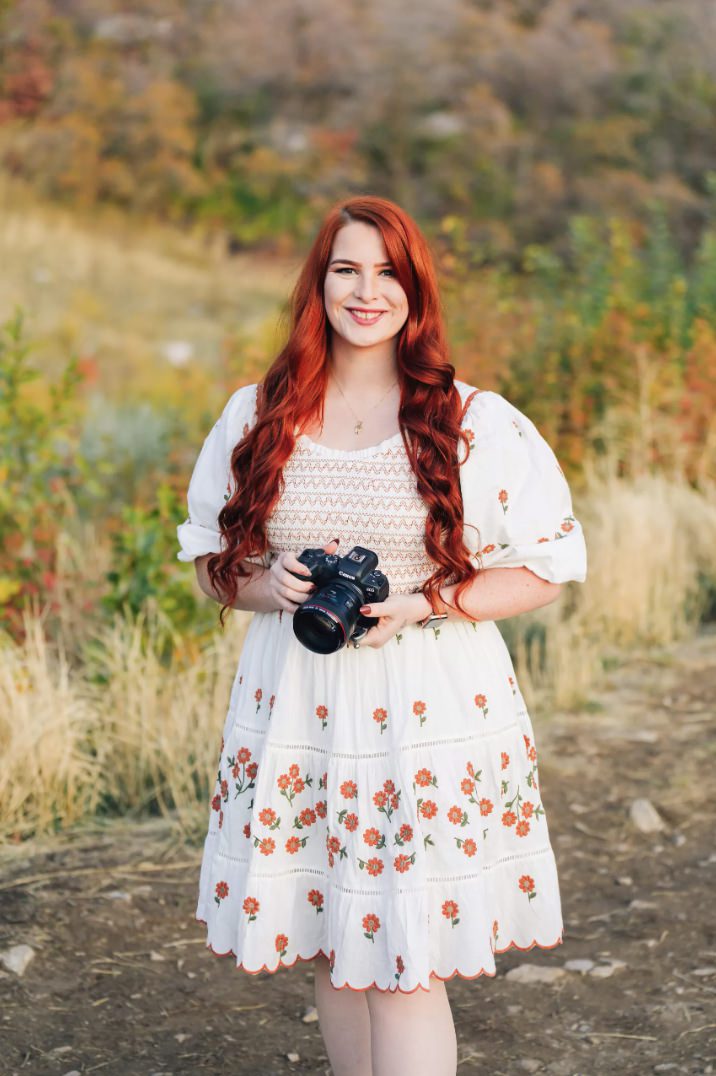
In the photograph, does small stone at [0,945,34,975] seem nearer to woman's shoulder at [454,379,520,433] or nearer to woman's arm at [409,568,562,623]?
woman's arm at [409,568,562,623]

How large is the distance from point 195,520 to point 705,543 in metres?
4.16

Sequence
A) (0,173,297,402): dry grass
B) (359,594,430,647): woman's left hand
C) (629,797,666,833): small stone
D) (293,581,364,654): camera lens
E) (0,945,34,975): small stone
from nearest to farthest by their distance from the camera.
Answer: (293,581,364,654): camera lens, (359,594,430,647): woman's left hand, (0,945,34,975): small stone, (629,797,666,833): small stone, (0,173,297,402): dry grass

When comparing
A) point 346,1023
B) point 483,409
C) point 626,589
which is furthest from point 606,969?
point 626,589

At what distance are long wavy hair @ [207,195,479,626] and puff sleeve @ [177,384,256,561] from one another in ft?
0.12

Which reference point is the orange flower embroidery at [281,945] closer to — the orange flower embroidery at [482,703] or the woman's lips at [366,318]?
the orange flower embroidery at [482,703]

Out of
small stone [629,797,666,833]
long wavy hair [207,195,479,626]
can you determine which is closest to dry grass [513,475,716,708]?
small stone [629,797,666,833]

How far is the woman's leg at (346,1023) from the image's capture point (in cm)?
239

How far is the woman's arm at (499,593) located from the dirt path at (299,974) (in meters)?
1.15

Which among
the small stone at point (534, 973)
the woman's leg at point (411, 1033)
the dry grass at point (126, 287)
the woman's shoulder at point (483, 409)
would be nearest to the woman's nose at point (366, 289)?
the woman's shoulder at point (483, 409)

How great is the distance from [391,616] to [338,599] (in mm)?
142

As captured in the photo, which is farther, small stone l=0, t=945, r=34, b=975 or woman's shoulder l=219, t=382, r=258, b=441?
small stone l=0, t=945, r=34, b=975

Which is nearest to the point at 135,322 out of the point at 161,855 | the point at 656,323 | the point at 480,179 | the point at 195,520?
the point at 480,179

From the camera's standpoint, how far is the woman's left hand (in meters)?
2.16

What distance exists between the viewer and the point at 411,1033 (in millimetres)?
2227
